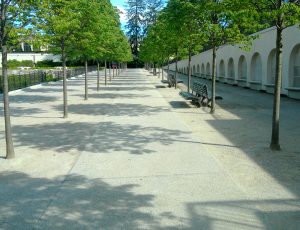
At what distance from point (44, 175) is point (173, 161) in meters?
2.47

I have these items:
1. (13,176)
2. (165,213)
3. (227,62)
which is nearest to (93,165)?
(13,176)

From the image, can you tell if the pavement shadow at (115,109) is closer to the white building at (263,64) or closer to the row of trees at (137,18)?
the white building at (263,64)

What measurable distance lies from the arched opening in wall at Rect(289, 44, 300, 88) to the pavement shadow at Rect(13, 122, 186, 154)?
1146cm

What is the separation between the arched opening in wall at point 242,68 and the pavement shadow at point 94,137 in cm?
1959

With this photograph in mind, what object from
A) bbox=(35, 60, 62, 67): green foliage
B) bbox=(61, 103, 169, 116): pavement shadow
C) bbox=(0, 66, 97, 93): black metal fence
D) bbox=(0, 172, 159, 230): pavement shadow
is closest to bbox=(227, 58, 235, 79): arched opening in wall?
bbox=(0, 66, 97, 93): black metal fence

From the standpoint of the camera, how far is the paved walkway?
16.2 feet

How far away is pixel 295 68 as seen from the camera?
19797 millimetres

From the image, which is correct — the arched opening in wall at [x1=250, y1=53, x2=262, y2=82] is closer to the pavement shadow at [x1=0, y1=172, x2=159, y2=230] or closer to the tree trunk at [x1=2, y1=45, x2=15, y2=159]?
the tree trunk at [x1=2, y1=45, x2=15, y2=159]

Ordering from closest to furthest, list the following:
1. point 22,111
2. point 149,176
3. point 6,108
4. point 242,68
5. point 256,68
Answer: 1. point 149,176
2. point 6,108
3. point 22,111
4. point 256,68
5. point 242,68

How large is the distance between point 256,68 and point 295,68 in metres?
6.54

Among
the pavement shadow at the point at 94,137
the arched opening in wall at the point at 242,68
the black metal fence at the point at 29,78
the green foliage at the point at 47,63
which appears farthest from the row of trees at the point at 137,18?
the pavement shadow at the point at 94,137

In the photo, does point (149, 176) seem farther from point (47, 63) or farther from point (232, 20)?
point (47, 63)

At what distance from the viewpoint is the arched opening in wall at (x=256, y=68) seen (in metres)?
25.5

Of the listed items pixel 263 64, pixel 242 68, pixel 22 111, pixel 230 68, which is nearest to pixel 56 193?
pixel 22 111
